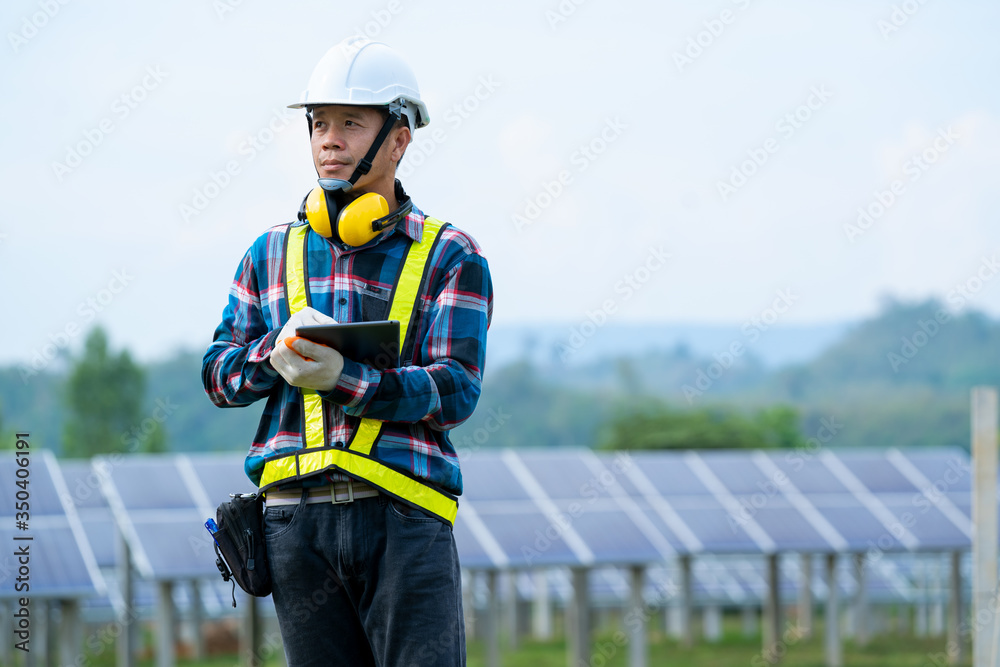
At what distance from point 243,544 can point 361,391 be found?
0.57m

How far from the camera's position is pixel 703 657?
20641 mm

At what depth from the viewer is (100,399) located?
268 feet

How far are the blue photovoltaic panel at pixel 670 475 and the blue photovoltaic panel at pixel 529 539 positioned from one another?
3.16 m

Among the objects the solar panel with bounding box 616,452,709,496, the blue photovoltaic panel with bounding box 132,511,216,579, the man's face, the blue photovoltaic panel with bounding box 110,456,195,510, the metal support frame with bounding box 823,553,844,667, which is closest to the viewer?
the man's face

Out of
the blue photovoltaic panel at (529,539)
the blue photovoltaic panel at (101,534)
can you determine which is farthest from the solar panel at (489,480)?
the blue photovoltaic panel at (101,534)

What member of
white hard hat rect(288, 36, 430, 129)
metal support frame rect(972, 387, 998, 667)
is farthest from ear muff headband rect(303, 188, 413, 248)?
metal support frame rect(972, 387, 998, 667)

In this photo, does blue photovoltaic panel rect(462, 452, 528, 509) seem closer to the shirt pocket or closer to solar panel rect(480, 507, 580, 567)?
solar panel rect(480, 507, 580, 567)

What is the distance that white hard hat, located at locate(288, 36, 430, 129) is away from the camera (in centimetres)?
341

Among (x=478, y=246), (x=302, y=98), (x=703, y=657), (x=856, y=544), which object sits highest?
(x=302, y=98)

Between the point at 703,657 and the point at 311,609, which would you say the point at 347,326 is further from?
the point at 703,657

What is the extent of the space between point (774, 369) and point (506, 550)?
148m

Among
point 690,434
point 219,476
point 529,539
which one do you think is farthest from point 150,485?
point 690,434

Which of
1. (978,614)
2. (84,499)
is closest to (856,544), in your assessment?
(978,614)

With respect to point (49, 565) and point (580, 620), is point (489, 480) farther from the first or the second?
point (49, 565)
